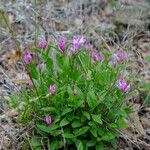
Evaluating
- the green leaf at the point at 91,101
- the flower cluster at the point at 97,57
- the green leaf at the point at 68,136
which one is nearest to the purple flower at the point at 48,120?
the green leaf at the point at 68,136

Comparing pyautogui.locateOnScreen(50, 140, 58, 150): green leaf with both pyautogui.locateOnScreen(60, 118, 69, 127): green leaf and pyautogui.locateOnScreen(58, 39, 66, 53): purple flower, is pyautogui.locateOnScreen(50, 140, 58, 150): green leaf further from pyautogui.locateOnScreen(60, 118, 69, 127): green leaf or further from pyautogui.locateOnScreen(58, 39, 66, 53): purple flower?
pyautogui.locateOnScreen(58, 39, 66, 53): purple flower

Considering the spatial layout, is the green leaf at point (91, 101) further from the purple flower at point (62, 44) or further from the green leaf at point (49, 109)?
the purple flower at point (62, 44)

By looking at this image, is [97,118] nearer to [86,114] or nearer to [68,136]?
[86,114]

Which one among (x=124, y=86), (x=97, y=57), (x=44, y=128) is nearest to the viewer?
(x=124, y=86)

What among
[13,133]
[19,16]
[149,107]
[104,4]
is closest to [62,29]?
[19,16]

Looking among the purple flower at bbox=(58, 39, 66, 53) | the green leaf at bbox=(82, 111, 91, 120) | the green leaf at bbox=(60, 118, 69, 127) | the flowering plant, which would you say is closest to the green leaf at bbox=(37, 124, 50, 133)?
the flowering plant

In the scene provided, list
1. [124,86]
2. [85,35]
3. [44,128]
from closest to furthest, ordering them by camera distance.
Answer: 1. [124,86]
2. [44,128]
3. [85,35]

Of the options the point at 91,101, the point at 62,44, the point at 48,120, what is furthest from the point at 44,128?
the point at 62,44
